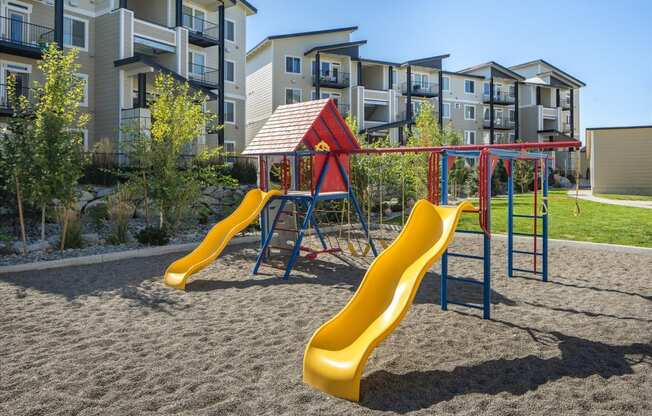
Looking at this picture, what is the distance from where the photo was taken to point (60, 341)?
17.4 feet

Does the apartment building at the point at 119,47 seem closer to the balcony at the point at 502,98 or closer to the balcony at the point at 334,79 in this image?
the balcony at the point at 334,79

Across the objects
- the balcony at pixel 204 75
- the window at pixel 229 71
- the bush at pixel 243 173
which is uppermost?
the window at pixel 229 71

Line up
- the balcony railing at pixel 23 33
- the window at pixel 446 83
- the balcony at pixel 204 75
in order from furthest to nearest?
the window at pixel 446 83
the balcony at pixel 204 75
the balcony railing at pixel 23 33

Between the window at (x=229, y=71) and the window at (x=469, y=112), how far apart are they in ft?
78.1

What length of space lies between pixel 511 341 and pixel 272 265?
17.7 feet

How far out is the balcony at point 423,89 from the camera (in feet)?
135

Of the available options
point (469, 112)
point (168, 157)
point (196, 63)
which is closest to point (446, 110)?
point (469, 112)

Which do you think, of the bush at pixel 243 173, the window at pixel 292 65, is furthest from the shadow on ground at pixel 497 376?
the window at pixel 292 65

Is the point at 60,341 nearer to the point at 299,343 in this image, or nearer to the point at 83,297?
the point at 83,297

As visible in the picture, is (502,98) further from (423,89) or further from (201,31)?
(201,31)

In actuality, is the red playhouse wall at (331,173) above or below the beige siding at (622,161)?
below

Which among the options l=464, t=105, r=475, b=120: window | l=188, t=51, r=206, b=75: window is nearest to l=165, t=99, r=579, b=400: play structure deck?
l=188, t=51, r=206, b=75: window

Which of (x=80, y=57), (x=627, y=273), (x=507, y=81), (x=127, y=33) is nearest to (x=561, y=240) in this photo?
(x=627, y=273)

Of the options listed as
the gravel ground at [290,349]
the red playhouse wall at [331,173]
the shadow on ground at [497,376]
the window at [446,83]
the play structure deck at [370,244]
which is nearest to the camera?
the gravel ground at [290,349]
